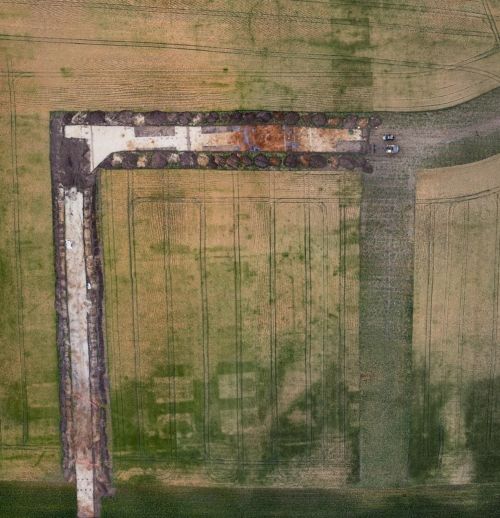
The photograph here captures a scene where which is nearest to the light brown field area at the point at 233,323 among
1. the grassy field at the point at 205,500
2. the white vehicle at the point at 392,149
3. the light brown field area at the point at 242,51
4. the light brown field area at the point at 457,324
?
the grassy field at the point at 205,500

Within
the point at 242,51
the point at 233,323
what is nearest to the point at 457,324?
the point at 233,323

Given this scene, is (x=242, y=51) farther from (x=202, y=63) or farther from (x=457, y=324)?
(x=457, y=324)

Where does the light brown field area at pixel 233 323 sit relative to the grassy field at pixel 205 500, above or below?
above

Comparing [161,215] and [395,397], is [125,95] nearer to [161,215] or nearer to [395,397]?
[161,215]

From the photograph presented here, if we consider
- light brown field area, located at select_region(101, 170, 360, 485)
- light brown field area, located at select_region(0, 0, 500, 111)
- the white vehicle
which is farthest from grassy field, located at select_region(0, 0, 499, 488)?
light brown field area, located at select_region(101, 170, 360, 485)

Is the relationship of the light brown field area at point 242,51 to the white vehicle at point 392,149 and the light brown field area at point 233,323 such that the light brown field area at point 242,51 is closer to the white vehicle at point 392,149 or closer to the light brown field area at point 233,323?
the white vehicle at point 392,149

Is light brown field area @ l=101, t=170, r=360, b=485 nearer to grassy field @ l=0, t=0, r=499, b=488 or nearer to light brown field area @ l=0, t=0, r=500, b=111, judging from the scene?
grassy field @ l=0, t=0, r=499, b=488
